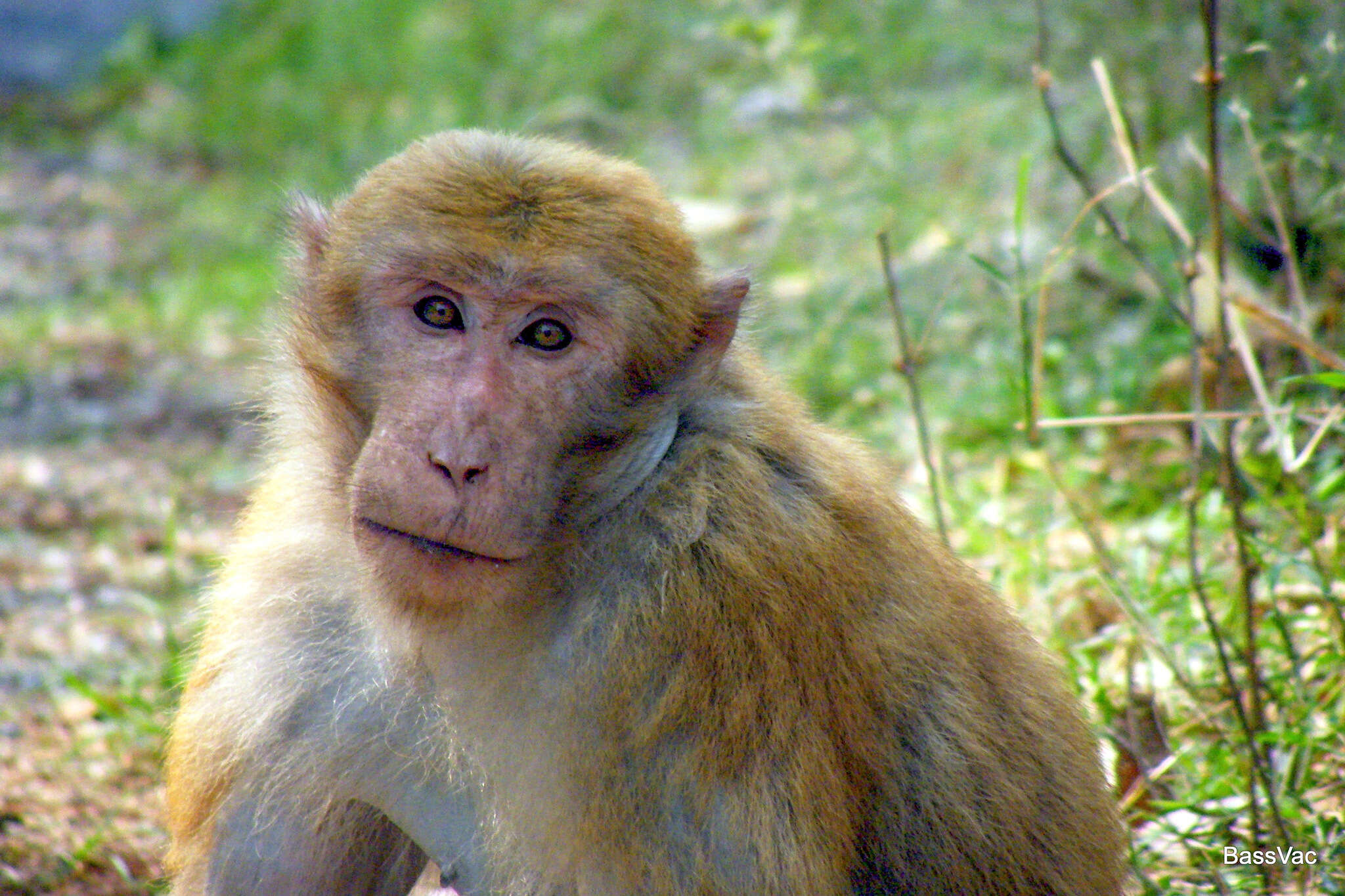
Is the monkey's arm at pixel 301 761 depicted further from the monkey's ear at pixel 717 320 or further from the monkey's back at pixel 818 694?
the monkey's ear at pixel 717 320

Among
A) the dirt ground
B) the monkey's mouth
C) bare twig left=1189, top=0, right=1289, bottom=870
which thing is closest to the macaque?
the monkey's mouth

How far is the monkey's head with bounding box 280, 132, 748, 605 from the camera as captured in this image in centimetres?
222

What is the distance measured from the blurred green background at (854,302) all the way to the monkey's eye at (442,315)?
75cm

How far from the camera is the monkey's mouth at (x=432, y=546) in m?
2.21

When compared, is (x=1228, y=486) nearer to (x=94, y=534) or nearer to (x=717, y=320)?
(x=717, y=320)

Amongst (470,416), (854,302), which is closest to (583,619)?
(470,416)

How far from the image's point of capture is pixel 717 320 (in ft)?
8.43

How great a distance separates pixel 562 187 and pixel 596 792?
1015mm

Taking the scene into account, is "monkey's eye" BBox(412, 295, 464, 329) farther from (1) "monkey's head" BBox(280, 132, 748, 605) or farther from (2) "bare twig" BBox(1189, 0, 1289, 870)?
(2) "bare twig" BBox(1189, 0, 1289, 870)

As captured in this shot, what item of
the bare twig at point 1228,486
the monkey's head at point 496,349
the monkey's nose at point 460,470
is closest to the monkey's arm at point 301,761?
the monkey's head at point 496,349

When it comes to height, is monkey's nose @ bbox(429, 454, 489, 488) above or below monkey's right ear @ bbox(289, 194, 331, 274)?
below

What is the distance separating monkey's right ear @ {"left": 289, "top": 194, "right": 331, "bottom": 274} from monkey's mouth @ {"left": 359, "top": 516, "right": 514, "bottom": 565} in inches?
27.1

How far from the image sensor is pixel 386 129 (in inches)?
337

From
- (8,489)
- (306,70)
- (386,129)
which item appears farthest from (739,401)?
(306,70)
